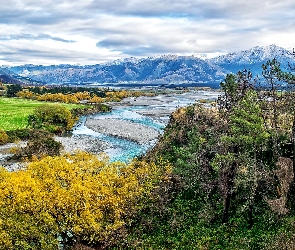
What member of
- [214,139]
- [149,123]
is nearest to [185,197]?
[214,139]

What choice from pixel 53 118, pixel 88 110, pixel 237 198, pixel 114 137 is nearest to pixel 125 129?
pixel 114 137

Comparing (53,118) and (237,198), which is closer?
(237,198)

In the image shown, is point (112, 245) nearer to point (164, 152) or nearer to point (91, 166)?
point (91, 166)

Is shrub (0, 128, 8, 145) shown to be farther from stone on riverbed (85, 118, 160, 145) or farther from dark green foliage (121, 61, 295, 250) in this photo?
dark green foliage (121, 61, 295, 250)

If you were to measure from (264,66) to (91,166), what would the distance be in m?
20.0

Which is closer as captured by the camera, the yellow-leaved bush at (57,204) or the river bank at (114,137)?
the yellow-leaved bush at (57,204)

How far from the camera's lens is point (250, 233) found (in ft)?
108

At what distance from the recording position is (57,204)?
28797mm

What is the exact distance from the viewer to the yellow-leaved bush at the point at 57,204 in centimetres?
2805

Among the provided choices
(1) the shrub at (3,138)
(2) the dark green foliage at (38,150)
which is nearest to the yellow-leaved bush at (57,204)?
(2) the dark green foliage at (38,150)

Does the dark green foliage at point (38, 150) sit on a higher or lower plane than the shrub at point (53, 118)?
lower

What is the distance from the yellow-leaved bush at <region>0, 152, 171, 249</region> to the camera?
28.1 metres

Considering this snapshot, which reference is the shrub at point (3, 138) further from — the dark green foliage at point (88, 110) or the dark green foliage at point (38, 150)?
the dark green foliage at point (88, 110)

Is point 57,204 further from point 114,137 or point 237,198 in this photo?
point 114,137
